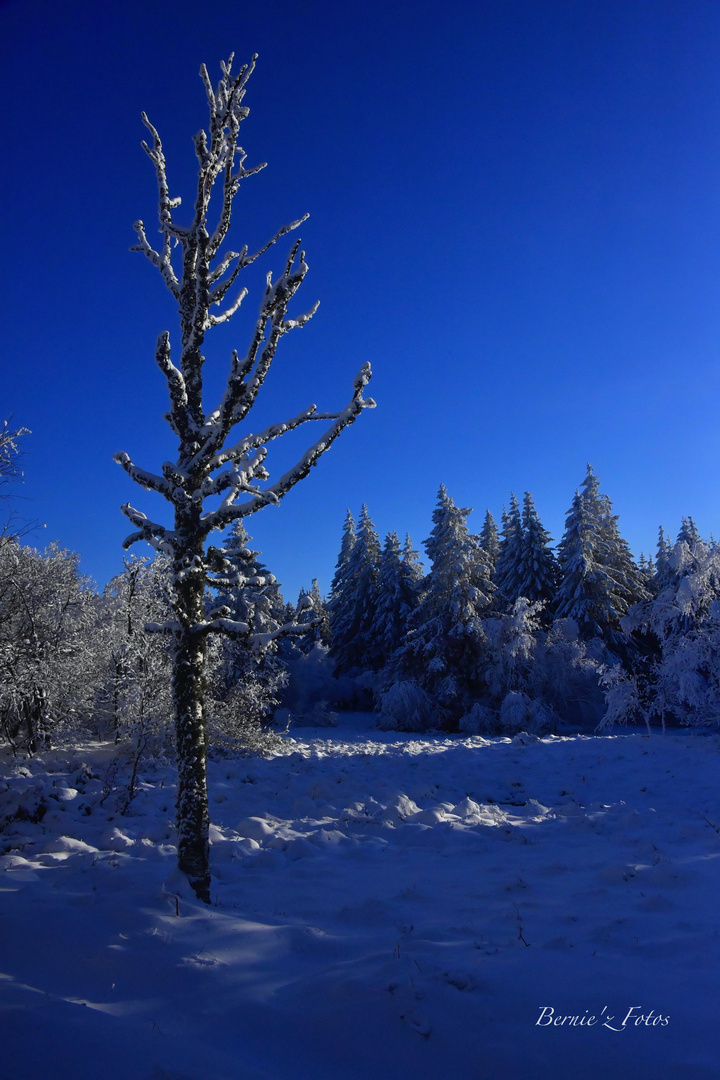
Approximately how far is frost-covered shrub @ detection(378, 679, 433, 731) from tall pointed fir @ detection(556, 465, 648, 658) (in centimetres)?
926

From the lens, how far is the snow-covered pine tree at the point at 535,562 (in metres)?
33.2

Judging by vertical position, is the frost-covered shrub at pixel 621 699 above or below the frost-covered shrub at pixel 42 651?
below

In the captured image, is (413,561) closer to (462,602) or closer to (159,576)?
(462,602)

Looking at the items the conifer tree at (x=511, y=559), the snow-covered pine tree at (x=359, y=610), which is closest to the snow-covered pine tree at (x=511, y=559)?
the conifer tree at (x=511, y=559)

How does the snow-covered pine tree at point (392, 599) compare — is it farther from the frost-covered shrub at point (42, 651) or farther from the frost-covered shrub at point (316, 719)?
the frost-covered shrub at point (42, 651)

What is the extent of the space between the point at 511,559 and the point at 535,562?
1.68 m

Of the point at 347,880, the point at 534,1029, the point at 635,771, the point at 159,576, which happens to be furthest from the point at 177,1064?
the point at 159,576

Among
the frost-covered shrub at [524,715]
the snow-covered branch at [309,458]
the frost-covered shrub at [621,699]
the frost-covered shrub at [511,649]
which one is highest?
the snow-covered branch at [309,458]

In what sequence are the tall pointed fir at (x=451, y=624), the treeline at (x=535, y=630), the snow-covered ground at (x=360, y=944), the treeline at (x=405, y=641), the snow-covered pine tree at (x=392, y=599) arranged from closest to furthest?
the snow-covered ground at (x=360, y=944), the treeline at (x=405, y=641), the treeline at (x=535, y=630), the tall pointed fir at (x=451, y=624), the snow-covered pine tree at (x=392, y=599)

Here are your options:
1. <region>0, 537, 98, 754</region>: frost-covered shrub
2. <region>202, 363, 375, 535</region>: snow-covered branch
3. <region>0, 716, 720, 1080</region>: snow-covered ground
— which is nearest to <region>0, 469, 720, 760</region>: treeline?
<region>0, 537, 98, 754</region>: frost-covered shrub

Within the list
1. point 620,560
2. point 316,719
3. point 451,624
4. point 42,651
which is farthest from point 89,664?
point 620,560

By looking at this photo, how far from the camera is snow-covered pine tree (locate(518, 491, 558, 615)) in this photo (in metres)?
33.2

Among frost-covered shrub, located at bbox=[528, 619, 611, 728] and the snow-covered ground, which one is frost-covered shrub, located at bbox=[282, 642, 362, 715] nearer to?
frost-covered shrub, located at bbox=[528, 619, 611, 728]

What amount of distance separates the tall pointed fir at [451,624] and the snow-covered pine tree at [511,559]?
5.24 m
